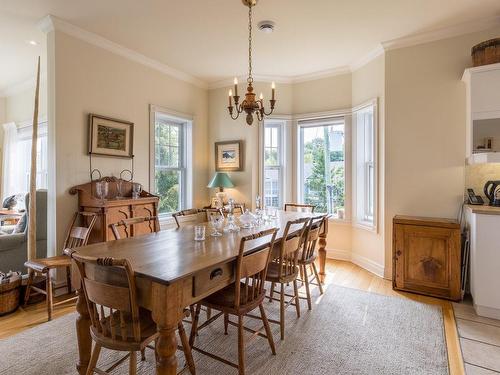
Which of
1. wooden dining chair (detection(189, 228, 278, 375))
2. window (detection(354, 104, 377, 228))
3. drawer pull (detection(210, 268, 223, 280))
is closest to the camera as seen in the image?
drawer pull (detection(210, 268, 223, 280))

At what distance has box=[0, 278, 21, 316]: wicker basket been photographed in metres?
2.70

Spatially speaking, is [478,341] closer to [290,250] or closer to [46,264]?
[290,250]

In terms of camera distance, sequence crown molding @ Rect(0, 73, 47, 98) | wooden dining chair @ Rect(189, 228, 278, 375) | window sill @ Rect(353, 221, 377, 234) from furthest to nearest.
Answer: crown molding @ Rect(0, 73, 47, 98)
window sill @ Rect(353, 221, 377, 234)
wooden dining chair @ Rect(189, 228, 278, 375)

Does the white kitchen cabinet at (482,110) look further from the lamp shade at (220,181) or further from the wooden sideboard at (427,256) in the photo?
the lamp shade at (220,181)

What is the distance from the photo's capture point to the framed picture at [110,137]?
136 inches

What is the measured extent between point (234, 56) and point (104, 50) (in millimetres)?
1637

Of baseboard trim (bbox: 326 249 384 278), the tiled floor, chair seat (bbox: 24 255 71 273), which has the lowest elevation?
the tiled floor

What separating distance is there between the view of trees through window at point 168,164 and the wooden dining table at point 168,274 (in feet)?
7.66

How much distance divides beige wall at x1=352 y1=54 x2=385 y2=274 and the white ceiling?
0.89 ft

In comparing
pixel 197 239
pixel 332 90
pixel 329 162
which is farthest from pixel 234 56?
pixel 197 239

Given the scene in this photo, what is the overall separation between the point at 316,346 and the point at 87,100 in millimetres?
3468

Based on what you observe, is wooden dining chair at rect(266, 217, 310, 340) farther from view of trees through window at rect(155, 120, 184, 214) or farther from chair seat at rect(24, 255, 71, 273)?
view of trees through window at rect(155, 120, 184, 214)

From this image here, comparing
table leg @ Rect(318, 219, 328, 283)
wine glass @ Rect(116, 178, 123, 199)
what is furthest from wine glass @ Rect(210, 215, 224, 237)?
wine glass @ Rect(116, 178, 123, 199)

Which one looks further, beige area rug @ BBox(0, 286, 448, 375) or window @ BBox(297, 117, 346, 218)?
window @ BBox(297, 117, 346, 218)
